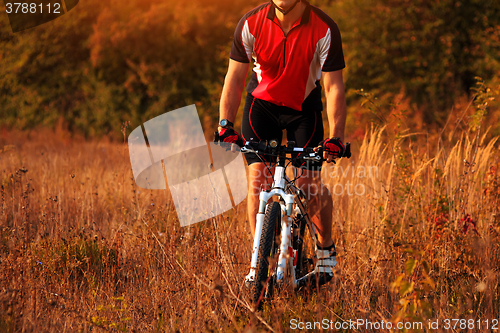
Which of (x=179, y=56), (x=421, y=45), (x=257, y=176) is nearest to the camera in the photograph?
(x=257, y=176)

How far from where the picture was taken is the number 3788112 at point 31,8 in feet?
45.2

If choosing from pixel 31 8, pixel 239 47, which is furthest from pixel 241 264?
pixel 31 8

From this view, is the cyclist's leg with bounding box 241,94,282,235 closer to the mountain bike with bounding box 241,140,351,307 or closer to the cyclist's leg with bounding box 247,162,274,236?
the cyclist's leg with bounding box 247,162,274,236

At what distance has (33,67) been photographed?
1467 centimetres

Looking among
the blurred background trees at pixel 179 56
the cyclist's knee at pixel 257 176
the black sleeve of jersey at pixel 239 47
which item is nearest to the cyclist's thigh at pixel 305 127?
the cyclist's knee at pixel 257 176

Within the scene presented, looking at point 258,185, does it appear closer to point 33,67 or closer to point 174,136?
point 174,136

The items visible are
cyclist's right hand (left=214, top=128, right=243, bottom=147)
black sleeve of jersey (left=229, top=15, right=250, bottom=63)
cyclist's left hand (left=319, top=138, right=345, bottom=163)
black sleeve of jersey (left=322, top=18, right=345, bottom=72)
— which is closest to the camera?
cyclist's left hand (left=319, top=138, right=345, bottom=163)

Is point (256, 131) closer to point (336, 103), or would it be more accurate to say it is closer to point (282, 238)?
point (336, 103)

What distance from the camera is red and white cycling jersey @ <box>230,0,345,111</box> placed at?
9.01 feet

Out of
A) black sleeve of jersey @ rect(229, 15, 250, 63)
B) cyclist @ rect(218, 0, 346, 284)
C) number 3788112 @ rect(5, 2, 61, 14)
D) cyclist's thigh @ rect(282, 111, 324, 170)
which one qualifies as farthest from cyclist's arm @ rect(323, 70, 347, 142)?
number 3788112 @ rect(5, 2, 61, 14)

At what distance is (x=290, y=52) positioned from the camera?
2762 millimetres

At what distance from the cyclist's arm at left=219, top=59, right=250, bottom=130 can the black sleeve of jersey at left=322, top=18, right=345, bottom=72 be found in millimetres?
543

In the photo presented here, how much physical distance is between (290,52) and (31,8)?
14025mm

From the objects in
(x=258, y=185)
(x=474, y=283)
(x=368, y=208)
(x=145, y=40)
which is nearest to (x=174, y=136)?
(x=368, y=208)
